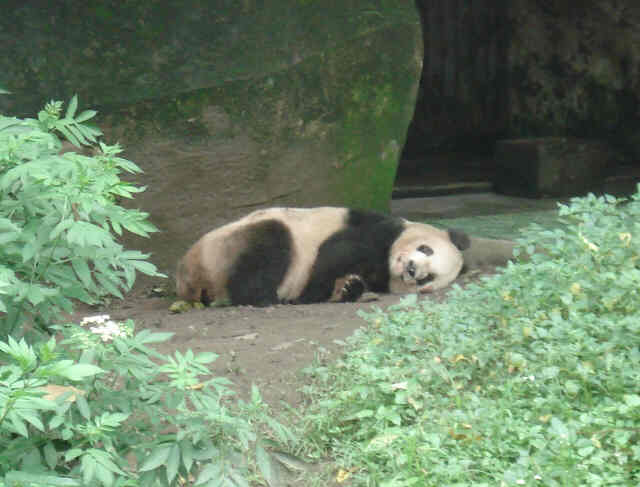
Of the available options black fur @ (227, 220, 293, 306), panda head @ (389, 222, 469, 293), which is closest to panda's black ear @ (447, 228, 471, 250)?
panda head @ (389, 222, 469, 293)

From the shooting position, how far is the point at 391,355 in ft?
11.3

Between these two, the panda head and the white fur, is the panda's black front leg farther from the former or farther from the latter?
the panda head

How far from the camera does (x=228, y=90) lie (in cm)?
576

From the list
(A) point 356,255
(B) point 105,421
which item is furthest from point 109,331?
(A) point 356,255

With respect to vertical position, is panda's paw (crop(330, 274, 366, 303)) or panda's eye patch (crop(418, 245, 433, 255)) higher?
panda's eye patch (crop(418, 245, 433, 255))

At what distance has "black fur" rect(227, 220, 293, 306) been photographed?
532 cm

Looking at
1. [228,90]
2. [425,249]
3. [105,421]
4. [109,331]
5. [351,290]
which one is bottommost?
[351,290]

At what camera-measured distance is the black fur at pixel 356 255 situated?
5.38 m

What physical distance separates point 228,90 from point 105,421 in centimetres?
398

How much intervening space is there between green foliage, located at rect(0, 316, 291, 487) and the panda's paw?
301cm

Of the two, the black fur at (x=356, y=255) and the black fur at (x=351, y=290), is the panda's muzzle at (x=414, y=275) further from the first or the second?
the black fur at (x=351, y=290)

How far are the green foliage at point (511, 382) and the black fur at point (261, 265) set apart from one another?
165 cm

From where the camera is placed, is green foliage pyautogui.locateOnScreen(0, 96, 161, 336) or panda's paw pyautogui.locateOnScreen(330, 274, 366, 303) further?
panda's paw pyautogui.locateOnScreen(330, 274, 366, 303)

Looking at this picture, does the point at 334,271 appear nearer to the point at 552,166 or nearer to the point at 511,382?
the point at 511,382
